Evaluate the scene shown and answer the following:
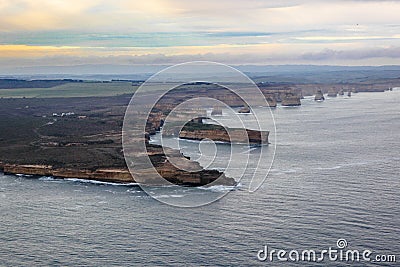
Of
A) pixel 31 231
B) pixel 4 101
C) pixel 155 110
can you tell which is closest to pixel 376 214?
pixel 31 231

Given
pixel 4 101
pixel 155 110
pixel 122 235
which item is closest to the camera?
pixel 122 235

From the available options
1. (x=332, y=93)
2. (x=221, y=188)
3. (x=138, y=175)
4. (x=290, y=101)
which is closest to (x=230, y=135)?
(x=138, y=175)

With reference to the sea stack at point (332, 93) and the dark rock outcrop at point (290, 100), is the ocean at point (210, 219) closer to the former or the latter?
the dark rock outcrop at point (290, 100)

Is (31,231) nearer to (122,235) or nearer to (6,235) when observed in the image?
(6,235)

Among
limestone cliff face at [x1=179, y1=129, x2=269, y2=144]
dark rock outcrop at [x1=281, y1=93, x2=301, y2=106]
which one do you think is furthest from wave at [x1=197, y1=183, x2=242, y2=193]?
dark rock outcrop at [x1=281, y1=93, x2=301, y2=106]

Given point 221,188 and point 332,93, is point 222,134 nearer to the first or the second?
point 221,188

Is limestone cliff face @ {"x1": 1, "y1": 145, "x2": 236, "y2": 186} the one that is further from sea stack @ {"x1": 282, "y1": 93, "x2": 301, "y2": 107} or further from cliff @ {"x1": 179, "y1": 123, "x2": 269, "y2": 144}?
sea stack @ {"x1": 282, "y1": 93, "x2": 301, "y2": 107}
